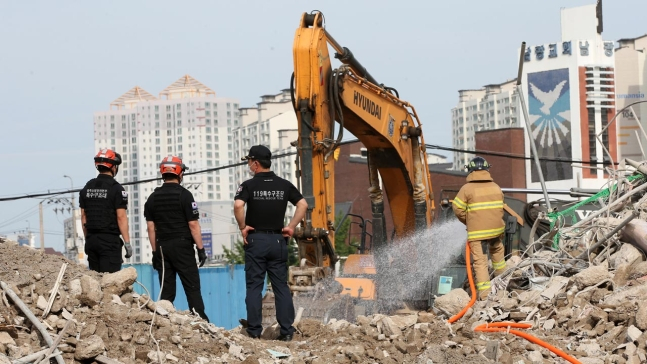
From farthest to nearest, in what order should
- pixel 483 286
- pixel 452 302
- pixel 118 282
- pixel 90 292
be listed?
pixel 483 286 < pixel 452 302 < pixel 118 282 < pixel 90 292

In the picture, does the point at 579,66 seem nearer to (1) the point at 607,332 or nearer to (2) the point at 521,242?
(2) the point at 521,242

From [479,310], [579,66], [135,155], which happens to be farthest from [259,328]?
[135,155]

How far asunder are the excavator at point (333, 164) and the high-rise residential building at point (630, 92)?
41696 mm

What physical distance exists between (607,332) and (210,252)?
9318 cm

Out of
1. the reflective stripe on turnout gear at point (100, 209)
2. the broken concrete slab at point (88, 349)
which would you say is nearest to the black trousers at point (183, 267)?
the reflective stripe on turnout gear at point (100, 209)

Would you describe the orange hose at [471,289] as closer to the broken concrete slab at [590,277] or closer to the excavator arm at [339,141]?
the broken concrete slab at [590,277]

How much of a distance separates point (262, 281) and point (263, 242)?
1.12 ft

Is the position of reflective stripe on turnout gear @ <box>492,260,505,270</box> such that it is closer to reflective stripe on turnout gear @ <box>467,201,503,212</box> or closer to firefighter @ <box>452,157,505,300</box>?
firefighter @ <box>452,157,505,300</box>

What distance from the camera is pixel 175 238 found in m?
9.68

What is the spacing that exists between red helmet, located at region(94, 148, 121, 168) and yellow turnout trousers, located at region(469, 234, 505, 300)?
384 centimetres

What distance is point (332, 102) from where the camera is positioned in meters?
11.8

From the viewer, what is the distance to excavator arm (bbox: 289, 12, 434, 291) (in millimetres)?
11242

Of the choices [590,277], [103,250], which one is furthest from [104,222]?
[590,277]

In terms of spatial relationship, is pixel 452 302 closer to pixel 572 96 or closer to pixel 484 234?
pixel 484 234
